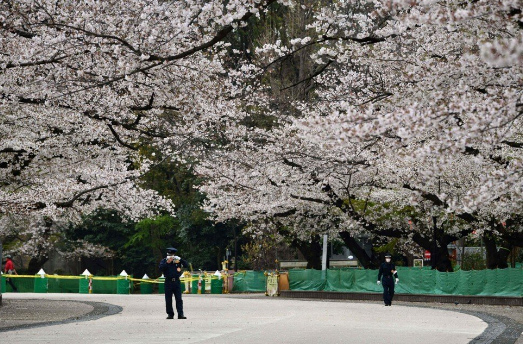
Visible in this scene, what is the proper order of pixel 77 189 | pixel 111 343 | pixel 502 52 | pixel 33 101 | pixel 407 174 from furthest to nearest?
1. pixel 407 174
2. pixel 77 189
3. pixel 33 101
4. pixel 111 343
5. pixel 502 52

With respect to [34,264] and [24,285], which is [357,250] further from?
[34,264]

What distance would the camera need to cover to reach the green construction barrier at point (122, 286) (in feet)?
143

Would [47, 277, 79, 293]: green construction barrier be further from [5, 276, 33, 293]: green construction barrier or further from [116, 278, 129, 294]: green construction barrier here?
[116, 278, 129, 294]: green construction barrier

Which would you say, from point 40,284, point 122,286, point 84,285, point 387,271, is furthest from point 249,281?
point 387,271

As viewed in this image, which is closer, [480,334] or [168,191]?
[480,334]

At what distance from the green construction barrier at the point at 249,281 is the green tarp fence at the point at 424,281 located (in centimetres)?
465

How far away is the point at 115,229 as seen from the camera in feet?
193

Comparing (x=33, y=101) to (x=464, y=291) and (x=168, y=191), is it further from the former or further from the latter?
(x=168, y=191)

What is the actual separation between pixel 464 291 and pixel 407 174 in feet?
19.8

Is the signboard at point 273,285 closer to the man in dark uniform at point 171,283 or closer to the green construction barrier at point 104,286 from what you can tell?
the green construction barrier at point 104,286

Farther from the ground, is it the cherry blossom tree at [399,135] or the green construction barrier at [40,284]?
the cherry blossom tree at [399,135]

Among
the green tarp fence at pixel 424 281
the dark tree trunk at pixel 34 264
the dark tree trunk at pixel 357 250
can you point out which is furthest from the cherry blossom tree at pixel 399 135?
the dark tree trunk at pixel 34 264

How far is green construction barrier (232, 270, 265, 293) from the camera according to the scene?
144 feet

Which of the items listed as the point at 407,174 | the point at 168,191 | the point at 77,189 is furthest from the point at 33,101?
the point at 168,191
